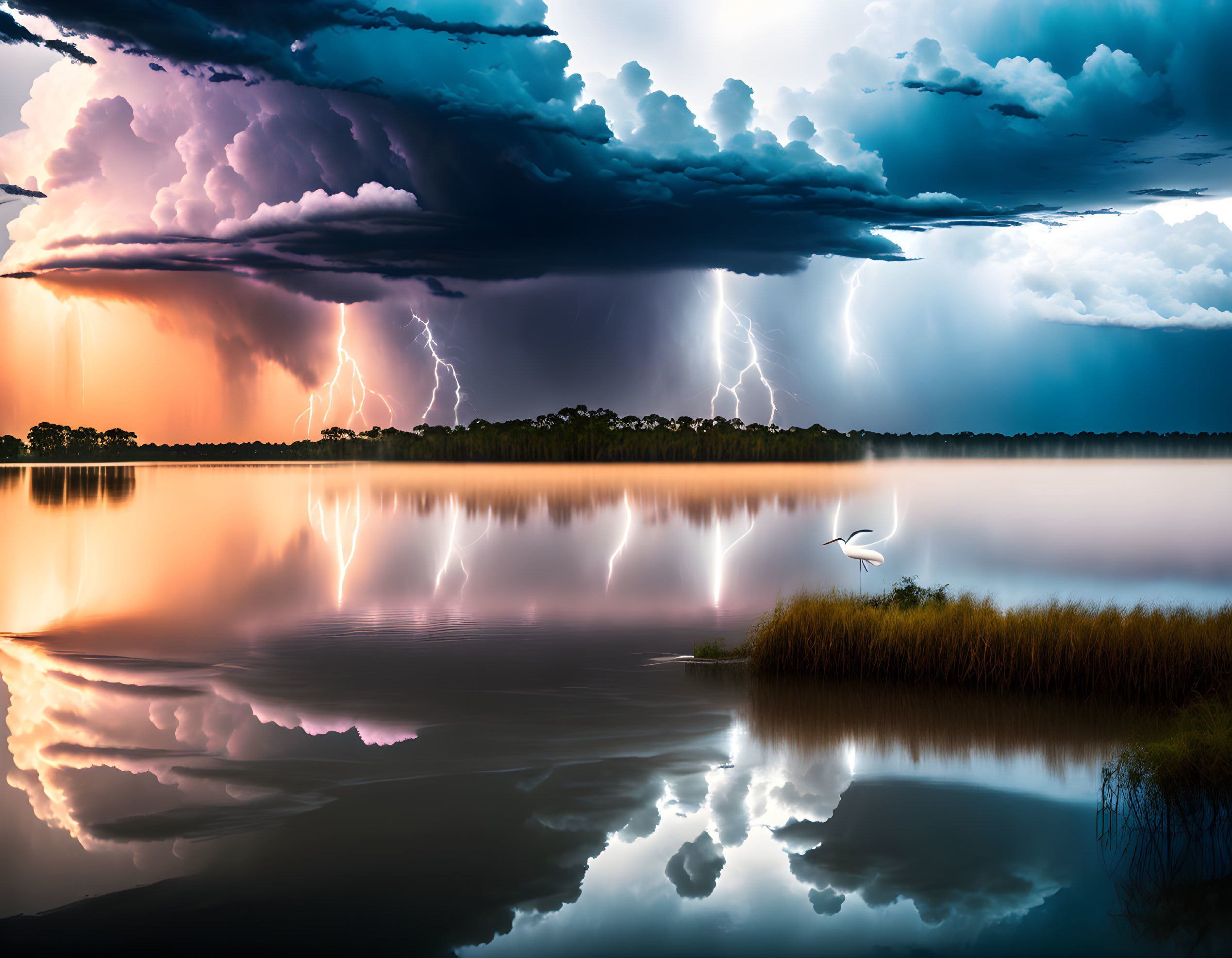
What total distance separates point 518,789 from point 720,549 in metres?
25.6

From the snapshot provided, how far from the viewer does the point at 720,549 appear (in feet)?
112

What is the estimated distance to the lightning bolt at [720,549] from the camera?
24.4m

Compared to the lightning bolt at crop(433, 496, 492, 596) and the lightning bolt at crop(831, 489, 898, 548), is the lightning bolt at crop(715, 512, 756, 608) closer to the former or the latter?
the lightning bolt at crop(831, 489, 898, 548)

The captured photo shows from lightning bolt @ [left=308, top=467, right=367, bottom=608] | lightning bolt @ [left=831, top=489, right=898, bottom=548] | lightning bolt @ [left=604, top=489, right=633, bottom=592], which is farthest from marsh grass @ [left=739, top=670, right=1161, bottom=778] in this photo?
lightning bolt @ [left=831, top=489, right=898, bottom=548]

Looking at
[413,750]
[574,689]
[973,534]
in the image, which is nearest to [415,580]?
[574,689]

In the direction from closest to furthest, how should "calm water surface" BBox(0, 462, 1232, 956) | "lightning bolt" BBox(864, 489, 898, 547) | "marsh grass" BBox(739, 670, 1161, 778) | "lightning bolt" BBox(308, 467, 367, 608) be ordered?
"calm water surface" BBox(0, 462, 1232, 956) → "marsh grass" BBox(739, 670, 1161, 778) → "lightning bolt" BBox(308, 467, 367, 608) → "lightning bolt" BBox(864, 489, 898, 547)

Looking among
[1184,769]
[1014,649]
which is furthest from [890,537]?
[1184,769]

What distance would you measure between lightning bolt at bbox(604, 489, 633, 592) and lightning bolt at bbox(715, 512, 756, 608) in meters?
3.06

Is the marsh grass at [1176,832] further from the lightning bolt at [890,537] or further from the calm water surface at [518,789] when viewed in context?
the lightning bolt at [890,537]

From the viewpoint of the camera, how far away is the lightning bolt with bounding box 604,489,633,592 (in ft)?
87.7

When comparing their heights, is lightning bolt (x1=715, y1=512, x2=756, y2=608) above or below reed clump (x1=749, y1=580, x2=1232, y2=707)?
below

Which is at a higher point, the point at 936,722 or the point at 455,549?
the point at 936,722

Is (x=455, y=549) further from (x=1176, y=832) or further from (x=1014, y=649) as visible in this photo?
(x=1176, y=832)

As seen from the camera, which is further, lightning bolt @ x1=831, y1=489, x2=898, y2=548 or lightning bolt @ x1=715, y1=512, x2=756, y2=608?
lightning bolt @ x1=831, y1=489, x2=898, y2=548
